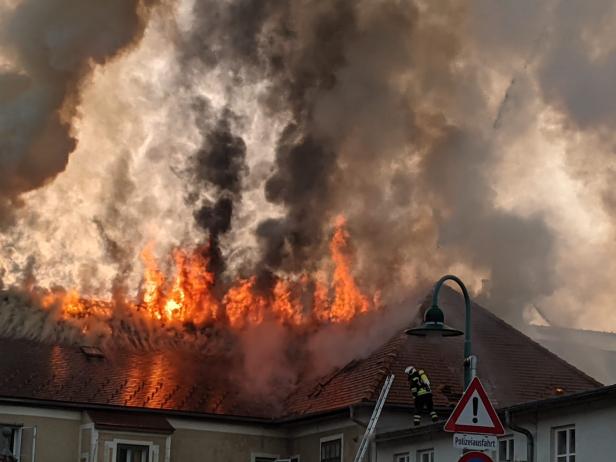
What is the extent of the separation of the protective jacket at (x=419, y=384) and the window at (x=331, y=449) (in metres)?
4.71

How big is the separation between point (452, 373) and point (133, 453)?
10906 millimetres

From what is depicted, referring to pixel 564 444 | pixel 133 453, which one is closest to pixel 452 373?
pixel 133 453

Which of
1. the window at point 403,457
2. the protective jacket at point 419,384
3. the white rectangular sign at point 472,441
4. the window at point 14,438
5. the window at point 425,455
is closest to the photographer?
the white rectangular sign at point 472,441

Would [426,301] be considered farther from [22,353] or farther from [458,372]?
[22,353]

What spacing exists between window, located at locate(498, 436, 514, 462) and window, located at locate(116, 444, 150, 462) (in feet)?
43.4

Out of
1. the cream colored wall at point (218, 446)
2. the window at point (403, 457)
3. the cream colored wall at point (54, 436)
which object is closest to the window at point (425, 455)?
the window at point (403, 457)

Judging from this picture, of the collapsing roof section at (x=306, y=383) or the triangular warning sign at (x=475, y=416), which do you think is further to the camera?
the collapsing roof section at (x=306, y=383)

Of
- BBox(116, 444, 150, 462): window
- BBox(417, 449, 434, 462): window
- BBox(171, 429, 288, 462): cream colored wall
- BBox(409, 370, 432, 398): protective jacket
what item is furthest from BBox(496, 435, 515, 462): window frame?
BBox(116, 444, 150, 462): window

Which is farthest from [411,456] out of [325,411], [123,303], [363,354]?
[123,303]

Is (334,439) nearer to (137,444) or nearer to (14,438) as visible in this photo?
(137,444)

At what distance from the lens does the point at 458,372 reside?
46.3m

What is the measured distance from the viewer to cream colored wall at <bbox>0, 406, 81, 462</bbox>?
44.4 metres

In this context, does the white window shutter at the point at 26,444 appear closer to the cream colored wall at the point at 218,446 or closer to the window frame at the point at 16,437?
the window frame at the point at 16,437

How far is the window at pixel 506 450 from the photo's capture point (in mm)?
37062
